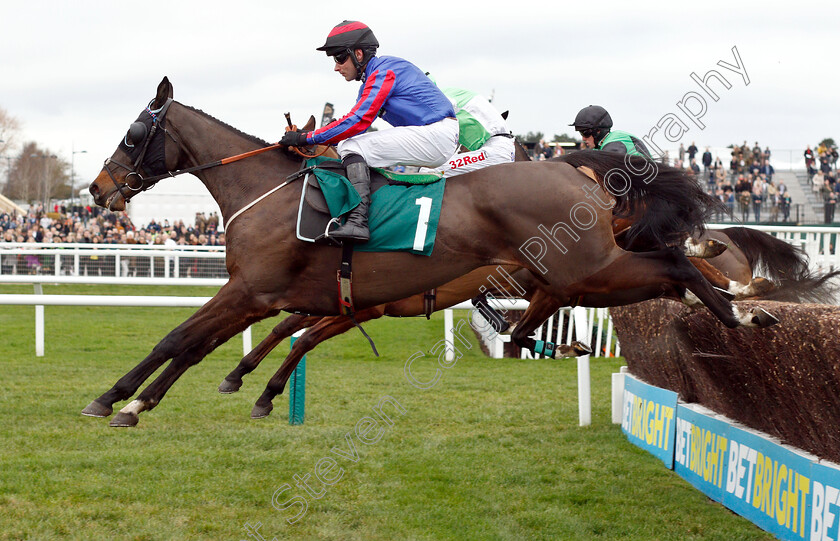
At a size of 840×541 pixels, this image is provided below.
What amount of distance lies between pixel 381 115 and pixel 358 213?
2.01 feet

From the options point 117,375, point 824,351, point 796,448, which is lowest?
point 117,375

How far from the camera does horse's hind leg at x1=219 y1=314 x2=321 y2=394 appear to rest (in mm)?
5227

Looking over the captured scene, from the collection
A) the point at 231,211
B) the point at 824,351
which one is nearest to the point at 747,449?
the point at 824,351

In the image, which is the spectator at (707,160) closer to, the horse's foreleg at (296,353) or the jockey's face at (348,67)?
the horse's foreleg at (296,353)

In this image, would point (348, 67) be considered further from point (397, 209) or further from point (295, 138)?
point (397, 209)

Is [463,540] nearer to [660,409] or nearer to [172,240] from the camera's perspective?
[660,409]

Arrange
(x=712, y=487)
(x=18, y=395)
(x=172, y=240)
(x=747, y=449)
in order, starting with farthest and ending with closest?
1. (x=172, y=240)
2. (x=18, y=395)
3. (x=712, y=487)
4. (x=747, y=449)

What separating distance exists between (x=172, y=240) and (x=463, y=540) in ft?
53.1

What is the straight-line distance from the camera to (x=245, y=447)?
18.5 ft

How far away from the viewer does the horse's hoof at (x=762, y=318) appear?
3.68m

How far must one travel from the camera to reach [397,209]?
3990 millimetres

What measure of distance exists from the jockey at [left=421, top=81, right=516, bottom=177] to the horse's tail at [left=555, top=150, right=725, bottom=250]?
3.69 ft

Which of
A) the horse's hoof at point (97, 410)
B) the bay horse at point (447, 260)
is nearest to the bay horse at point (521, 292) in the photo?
the bay horse at point (447, 260)

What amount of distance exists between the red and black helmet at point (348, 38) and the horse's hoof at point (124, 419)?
201cm
